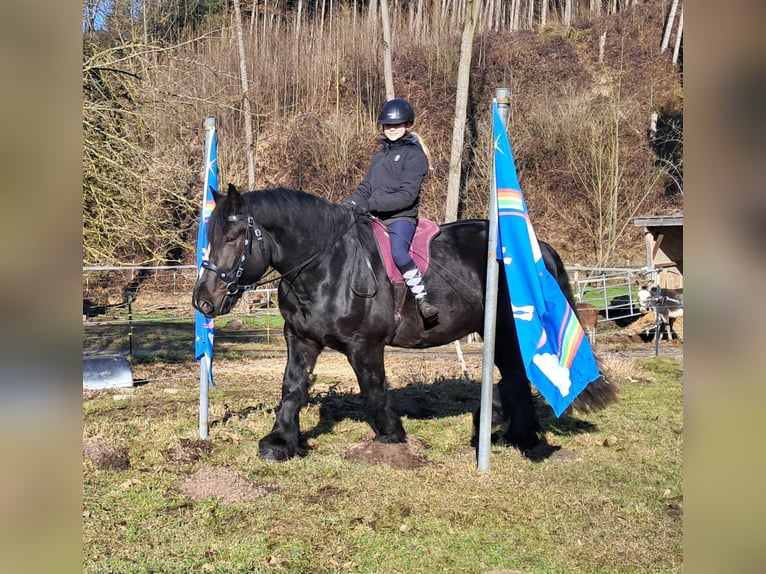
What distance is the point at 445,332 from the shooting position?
6375mm

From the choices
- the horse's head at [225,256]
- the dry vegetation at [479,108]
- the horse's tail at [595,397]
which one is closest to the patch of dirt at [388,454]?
the horse's tail at [595,397]

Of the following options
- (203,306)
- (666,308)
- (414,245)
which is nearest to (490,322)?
(414,245)

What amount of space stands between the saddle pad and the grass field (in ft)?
5.43

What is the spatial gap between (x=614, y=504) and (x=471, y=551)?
1.40 metres

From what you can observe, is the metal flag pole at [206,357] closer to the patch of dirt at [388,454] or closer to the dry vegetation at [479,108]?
the patch of dirt at [388,454]

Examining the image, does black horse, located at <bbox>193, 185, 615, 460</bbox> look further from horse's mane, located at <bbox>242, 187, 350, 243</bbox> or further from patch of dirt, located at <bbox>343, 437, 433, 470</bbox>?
patch of dirt, located at <bbox>343, 437, 433, 470</bbox>

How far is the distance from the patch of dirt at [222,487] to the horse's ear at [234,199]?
219 centimetres

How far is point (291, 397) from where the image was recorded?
6.05m

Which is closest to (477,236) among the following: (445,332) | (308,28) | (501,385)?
(445,332)

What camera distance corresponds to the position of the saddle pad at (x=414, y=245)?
6000mm

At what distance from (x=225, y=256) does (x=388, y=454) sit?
2327 millimetres

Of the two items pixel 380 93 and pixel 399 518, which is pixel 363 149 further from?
pixel 399 518

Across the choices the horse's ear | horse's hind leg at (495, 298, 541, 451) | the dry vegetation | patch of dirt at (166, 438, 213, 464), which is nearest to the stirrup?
horse's hind leg at (495, 298, 541, 451)

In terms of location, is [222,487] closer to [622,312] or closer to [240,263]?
[240,263]
